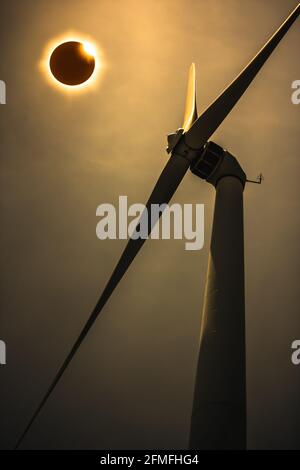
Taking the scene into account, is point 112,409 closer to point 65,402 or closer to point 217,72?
point 65,402

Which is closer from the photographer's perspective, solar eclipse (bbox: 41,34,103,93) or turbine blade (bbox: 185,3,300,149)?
turbine blade (bbox: 185,3,300,149)

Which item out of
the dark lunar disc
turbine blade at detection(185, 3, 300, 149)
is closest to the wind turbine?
turbine blade at detection(185, 3, 300, 149)

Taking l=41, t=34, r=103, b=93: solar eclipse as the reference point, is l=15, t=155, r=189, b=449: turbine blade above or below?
below

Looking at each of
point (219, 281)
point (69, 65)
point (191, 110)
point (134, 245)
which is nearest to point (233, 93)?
point (191, 110)

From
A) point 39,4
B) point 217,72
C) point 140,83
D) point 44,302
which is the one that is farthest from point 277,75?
point 44,302

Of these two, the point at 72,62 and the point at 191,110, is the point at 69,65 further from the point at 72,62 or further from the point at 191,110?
the point at 191,110

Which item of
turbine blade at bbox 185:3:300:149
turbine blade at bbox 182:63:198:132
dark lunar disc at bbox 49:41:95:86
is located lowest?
turbine blade at bbox 185:3:300:149

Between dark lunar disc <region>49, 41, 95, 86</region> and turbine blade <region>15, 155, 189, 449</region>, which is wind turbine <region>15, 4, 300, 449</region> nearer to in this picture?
turbine blade <region>15, 155, 189, 449</region>
